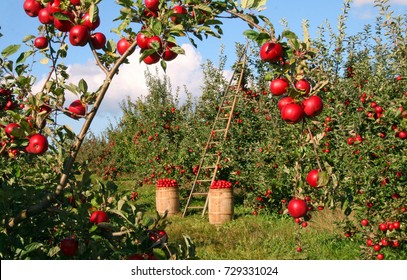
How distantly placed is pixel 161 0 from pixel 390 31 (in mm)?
5131

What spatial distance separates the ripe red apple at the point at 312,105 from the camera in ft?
5.11

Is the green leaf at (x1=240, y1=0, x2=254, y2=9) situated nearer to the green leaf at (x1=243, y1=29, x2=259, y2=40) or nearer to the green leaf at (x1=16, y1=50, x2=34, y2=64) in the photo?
the green leaf at (x1=243, y1=29, x2=259, y2=40)

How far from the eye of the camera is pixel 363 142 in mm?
5156

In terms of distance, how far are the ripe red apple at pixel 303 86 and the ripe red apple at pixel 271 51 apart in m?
0.12

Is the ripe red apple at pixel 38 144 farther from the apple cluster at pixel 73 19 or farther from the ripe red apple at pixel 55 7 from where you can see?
the ripe red apple at pixel 55 7

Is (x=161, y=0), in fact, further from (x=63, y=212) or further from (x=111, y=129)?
(x=111, y=129)

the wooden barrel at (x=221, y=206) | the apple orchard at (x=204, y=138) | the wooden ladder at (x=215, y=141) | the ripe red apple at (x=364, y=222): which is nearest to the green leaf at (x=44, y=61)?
the apple orchard at (x=204, y=138)

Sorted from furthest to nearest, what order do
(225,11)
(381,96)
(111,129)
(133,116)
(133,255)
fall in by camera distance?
(111,129)
(133,116)
(381,96)
(225,11)
(133,255)

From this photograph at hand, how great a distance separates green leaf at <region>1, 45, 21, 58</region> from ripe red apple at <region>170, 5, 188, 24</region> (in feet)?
2.38

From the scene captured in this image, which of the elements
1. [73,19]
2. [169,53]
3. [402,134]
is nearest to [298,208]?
[169,53]

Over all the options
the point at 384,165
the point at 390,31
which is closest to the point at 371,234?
the point at 384,165

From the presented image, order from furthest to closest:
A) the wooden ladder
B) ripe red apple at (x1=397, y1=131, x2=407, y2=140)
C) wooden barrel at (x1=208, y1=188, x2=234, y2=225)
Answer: the wooden ladder, wooden barrel at (x1=208, y1=188, x2=234, y2=225), ripe red apple at (x1=397, y1=131, x2=407, y2=140)

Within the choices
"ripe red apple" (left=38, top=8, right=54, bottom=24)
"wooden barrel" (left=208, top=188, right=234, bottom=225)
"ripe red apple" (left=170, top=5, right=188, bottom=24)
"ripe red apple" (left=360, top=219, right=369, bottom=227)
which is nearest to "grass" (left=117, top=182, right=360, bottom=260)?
"wooden barrel" (left=208, top=188, right=234, bottom=225)

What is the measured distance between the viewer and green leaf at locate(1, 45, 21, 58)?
6.59 feet
